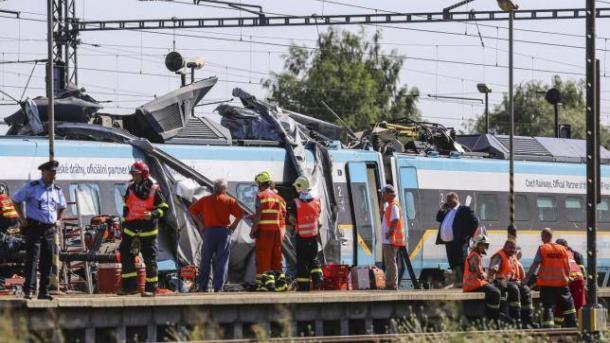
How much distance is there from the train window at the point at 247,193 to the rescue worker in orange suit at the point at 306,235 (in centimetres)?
280

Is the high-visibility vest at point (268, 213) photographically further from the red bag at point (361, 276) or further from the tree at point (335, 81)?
the tree at point (335, 81)

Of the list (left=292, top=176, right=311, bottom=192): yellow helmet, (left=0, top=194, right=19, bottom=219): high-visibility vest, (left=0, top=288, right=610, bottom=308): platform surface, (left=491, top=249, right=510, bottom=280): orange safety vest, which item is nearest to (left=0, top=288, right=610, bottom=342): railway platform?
(left=0, top=288, right=610, bottom=308): platform surface

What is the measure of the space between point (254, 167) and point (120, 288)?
5.88m

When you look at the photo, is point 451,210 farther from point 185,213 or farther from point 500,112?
point 500,112

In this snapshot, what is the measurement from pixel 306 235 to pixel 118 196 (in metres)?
3.34

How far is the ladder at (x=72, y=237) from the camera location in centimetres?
2453

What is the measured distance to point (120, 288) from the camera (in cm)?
2327

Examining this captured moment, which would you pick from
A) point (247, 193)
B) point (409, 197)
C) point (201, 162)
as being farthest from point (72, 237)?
point (409, 197)

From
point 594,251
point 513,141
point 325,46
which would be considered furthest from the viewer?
point 325,46

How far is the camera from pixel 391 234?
26812 mm

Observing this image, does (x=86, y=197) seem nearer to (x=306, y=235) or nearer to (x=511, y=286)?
(x=306, y=235)

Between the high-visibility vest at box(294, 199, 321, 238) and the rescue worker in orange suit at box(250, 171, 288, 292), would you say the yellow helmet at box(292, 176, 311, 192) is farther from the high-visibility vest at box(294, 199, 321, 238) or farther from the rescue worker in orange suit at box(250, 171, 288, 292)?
the rescue worker in orange suit at box(250, 171, 288, 292)

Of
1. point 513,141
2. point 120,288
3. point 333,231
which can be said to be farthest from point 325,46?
point 120,288

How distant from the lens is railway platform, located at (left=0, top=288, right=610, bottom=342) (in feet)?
63.0
